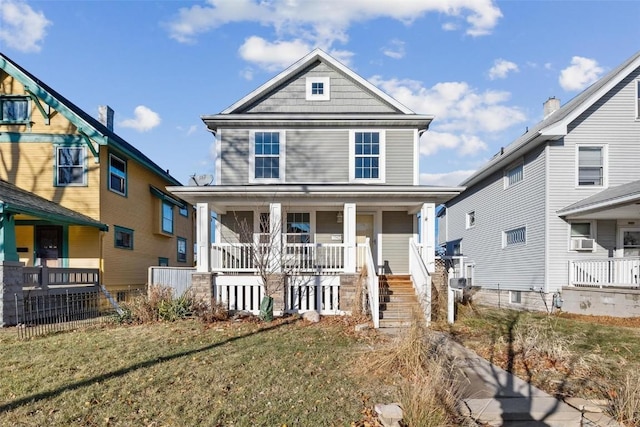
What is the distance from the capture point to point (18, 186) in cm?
1220

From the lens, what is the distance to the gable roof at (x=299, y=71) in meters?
12.5

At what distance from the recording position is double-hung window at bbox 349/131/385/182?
40.3ft

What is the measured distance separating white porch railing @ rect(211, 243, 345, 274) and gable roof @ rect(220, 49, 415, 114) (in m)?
4.76

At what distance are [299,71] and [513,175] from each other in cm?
923

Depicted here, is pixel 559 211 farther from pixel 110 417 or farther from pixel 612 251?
pixel 110 417

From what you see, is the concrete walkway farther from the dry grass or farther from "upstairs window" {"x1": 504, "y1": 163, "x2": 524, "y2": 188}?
"upstairs window" {"x1": 504, "y1": 163, "x2": 524, "y2": 188}

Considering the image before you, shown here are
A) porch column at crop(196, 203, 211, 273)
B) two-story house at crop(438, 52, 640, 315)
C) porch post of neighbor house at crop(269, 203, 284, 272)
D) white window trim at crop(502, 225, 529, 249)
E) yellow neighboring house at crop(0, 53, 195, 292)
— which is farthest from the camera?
white window trim at crop(502, 225, 529, 249)

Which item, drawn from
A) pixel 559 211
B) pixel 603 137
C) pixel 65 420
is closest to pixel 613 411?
pixel 65 420

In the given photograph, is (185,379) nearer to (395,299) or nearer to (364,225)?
(395,299)

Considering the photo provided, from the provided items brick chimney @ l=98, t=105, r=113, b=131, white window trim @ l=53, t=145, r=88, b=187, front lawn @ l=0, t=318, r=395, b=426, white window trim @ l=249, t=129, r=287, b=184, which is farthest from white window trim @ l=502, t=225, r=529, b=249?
brick chimney @ l=98, t=105, r=113, b=131

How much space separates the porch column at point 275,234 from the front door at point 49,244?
24.5 feet

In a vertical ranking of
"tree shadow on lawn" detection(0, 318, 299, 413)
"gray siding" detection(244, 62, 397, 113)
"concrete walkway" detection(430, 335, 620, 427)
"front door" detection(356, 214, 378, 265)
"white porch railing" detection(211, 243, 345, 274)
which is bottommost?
"tree shadow on lawn" detection(0, 318, 299, 413)

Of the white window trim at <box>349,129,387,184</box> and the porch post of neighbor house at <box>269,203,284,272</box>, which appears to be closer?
the porch post of neighbor house at <box>269,203,284,272</box>

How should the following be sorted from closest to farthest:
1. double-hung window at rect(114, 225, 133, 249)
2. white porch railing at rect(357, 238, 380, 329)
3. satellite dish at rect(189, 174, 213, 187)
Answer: white porch railing at rect(357, 238, 380, 329), double-hung window at rect(114, 225, 133, 249), satellite dish at rect(189, 174, 213, 187)
